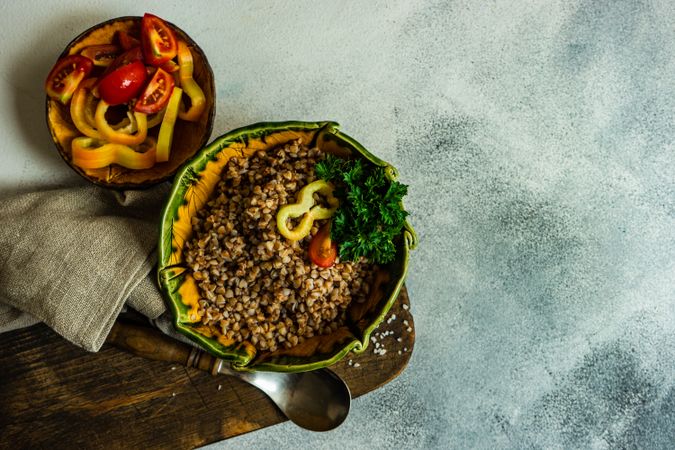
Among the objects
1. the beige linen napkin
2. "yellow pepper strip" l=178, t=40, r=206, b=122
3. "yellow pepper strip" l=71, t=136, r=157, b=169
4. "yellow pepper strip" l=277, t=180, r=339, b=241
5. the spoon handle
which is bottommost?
the spoon handle

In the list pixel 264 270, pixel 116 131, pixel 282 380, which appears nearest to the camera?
pixel 264 270

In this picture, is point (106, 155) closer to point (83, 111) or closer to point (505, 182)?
point (83, 111)

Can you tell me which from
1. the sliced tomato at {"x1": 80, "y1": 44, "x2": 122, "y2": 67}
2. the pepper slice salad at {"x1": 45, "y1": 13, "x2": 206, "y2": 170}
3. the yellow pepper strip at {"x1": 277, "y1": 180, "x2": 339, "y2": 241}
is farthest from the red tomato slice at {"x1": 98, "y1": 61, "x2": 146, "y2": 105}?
the yellow pepper strip at {"x1": 277, "y1": 180, "x2": 339, "y2": 241}

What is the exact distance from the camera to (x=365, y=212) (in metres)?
2.11

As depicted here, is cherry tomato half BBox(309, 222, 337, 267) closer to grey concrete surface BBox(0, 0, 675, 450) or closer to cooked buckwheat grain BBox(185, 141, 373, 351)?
cooked buckwheat grain BBox(185, 141, 373, 351)

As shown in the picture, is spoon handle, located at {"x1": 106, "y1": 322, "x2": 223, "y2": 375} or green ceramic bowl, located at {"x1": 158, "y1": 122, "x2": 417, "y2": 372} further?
spoon handle, located at {"x1": 106, "y1": 322, "x2": 223, "y2": 375}

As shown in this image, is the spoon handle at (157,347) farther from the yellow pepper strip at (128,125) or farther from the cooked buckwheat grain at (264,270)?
the yellow pepper strip at (128,125)

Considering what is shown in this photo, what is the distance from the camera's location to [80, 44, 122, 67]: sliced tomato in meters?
2.39

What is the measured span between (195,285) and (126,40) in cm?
106

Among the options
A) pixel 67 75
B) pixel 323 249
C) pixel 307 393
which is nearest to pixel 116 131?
pixel 67 75

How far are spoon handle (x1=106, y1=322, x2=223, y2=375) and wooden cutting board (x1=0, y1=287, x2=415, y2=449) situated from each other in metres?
0.11

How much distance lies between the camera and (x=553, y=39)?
2930 mm

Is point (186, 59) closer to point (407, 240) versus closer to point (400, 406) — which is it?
point (407, 240)

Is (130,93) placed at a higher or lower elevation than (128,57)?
lower
